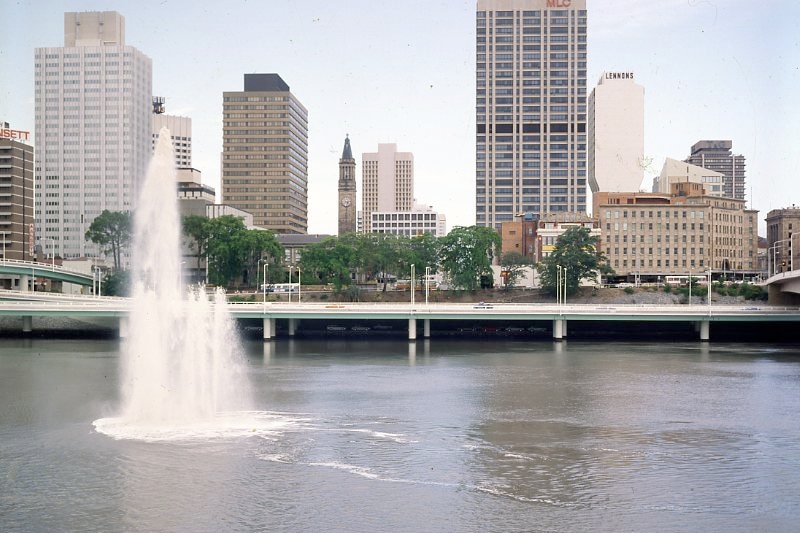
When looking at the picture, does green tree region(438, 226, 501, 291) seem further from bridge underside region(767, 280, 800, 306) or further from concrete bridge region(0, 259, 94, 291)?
concrete bridge region(0, 259, 94, 291)

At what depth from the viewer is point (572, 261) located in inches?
6230

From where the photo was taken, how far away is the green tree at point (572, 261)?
158 metres

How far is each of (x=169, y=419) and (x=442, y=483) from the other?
20854mm

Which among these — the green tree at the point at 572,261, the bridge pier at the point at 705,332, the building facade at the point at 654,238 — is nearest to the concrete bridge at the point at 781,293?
the bridge pier at the point at 705,332

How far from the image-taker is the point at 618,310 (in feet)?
408

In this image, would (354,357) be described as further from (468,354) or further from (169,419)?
(169,419)

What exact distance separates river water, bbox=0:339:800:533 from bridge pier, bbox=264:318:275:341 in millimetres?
45831

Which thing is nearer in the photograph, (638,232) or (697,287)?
(697,287)

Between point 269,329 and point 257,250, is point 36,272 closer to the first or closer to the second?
point 257,250

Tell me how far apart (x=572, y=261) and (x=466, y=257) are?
19773 millimetres

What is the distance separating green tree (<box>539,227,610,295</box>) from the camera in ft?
519

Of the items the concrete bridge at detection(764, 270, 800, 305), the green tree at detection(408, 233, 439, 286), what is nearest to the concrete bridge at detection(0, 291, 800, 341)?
the concrete bridge at detection(764, 270, 800, 305)

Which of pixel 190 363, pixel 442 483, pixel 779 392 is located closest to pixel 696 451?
pixel 442 483

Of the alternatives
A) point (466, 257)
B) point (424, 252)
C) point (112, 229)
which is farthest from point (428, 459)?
point (112, 229)
